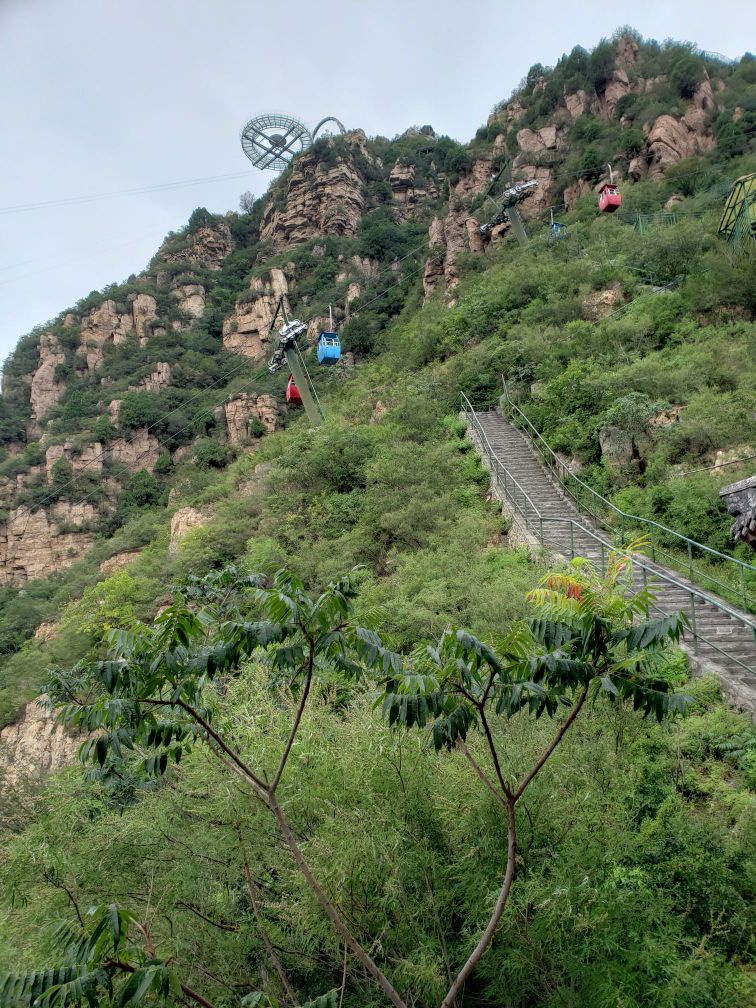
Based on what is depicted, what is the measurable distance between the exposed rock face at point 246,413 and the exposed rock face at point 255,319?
37.7 ft

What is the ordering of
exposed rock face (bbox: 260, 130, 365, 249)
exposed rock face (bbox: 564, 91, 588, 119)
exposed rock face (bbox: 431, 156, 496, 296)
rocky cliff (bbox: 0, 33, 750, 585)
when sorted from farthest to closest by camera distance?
exposed rock face (bbox: 260, 130, 365, 249) < exposed rock face (bbox: 564, 91, 588, 119) < exposed rock face (bbox: 431, 156, 496, 296) < rocky cliff (bbox: 0, 33, 750, 585)

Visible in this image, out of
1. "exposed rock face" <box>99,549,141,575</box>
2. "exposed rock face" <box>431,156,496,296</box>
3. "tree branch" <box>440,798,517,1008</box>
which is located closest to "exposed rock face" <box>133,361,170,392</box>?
"exposed rock face" <box>431,156,496,296</box>

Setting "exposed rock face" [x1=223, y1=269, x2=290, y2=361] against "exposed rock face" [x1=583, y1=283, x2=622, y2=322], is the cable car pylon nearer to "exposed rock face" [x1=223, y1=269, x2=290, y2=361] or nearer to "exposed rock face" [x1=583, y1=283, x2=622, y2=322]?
"exposed rock face" [x1=583, y1=283, x2=622, y2=322]

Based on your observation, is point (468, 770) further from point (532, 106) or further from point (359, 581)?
point (532, 106)

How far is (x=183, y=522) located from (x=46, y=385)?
3480cm

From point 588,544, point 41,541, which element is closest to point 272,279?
point 41,541

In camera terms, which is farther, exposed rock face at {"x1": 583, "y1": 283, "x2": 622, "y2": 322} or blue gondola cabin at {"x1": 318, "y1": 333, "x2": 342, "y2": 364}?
blue gondola cabin at {"x1": 318, "y1": 333, "x2": 342, "y2": 364}

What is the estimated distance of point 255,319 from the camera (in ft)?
159

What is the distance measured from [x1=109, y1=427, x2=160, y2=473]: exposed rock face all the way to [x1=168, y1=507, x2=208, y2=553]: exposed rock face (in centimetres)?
1729

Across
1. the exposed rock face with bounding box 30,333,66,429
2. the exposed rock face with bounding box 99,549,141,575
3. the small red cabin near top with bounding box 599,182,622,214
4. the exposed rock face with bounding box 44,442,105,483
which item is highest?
the exposed rock face with bounding box 30,333,66,429

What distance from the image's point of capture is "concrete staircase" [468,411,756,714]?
281 inches

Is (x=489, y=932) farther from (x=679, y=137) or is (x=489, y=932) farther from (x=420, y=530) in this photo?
(x=679, y=137)

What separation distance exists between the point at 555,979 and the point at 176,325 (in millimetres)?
53510

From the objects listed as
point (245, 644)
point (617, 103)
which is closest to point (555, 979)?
point (245, 644)
